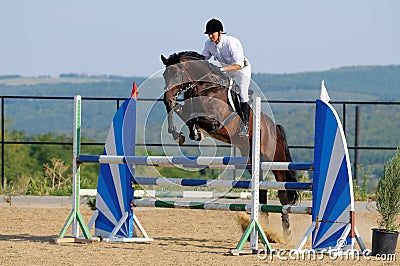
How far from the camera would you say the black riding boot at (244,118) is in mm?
9156

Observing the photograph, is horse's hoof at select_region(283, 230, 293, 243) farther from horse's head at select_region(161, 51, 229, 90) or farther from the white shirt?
the white shirt

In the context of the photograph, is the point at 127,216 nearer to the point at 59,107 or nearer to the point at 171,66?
the point at 171,66

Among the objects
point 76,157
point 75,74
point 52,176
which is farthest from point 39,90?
point 76,157

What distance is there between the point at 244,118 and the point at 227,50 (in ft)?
2.52

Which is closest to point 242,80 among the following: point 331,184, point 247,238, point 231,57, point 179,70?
point 231,57

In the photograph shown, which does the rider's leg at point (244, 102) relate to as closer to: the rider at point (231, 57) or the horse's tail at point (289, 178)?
the rider at point (231, 57)

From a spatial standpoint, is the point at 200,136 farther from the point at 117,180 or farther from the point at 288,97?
the point at 288,97

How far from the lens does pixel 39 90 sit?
100250mm

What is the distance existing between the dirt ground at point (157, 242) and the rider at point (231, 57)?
1.40 m

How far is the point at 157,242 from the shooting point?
9.12 meters

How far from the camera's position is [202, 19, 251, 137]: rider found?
892 centimetres

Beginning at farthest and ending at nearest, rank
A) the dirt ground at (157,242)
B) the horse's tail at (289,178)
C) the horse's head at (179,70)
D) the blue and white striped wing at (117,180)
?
1. the horse's tail at (289,178)
2. the blue and white striped wing at (117,180)
3. the horse's head at (179,70)
4. the dirt ground at (157,242)

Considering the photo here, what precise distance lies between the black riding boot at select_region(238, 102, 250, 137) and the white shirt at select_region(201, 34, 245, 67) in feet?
1.73

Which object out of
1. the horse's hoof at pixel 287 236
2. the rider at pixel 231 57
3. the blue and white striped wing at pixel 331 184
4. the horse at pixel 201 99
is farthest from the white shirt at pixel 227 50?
the horse's hoof at pixel 287 236
